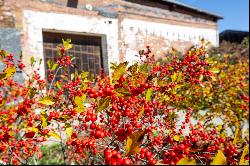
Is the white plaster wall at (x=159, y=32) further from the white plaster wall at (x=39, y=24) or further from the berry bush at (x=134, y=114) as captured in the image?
the white plaster wall at (x=39, y=24)

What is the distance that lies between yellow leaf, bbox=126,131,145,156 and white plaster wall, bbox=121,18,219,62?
2054mm

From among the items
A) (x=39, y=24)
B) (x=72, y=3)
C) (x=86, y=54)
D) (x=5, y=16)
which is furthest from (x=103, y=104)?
(x=72, y=3)

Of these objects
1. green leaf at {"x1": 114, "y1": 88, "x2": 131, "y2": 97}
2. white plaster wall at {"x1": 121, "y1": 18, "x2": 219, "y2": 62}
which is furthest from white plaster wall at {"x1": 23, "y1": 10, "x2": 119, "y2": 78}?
green leaf at {"x1": 114, "y1": 88, "x2": 131, "y2": 97}

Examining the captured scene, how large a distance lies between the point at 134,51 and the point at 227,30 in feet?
75.5

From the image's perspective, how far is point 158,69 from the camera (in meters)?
3.01

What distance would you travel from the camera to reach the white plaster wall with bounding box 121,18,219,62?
14.2 feet

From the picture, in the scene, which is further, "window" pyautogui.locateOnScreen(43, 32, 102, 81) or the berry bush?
"window" pyautogui.locateOnScreen(43, 32, 102, 81)

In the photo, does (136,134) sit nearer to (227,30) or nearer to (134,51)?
(134,51)

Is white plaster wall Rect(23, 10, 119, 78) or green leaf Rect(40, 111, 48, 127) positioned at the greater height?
white plaster wall Rect(23, 10, 119, 78)

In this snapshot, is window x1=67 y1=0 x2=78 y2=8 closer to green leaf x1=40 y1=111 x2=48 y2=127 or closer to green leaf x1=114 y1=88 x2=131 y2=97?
green leaf x1=40 y1=111 x2=48 y2=127

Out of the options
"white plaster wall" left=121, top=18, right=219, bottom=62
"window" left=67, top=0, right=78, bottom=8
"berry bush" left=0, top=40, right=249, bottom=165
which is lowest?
"berry bush" left=0, top=40, right=249, bottom=165

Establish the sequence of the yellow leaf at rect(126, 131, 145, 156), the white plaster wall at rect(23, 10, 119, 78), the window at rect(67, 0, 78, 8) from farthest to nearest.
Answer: the window at rect(67, 0, 78, 8)
the white plaster wall at rect(23, 10, 119, 78)
the yellow leaf at rect(126, 131, 145, 156)

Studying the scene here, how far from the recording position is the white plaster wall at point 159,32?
4.33 metres

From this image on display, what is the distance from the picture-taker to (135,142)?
3.63 feet
